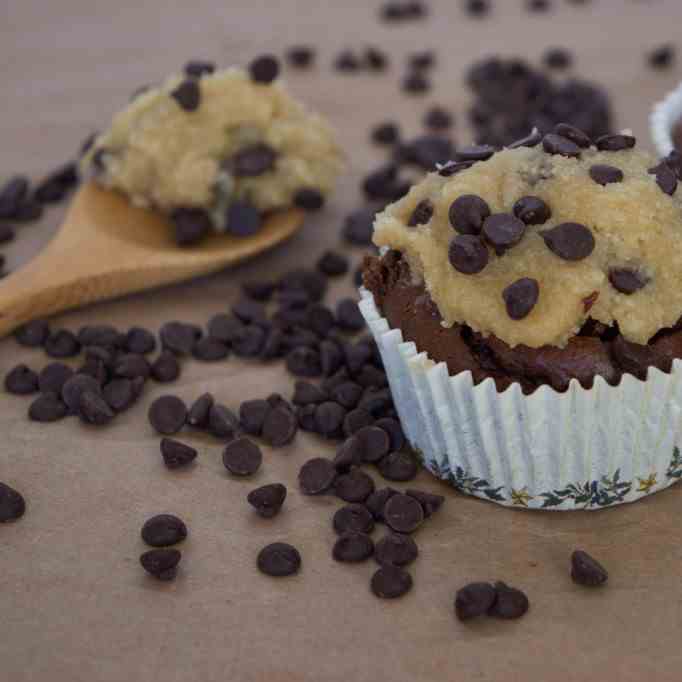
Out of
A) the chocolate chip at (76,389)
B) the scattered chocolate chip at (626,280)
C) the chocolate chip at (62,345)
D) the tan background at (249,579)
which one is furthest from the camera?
the chocolate chip at (62,345)

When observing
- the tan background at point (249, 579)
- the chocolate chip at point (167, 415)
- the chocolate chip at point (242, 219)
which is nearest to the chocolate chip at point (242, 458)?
the tan background at point (249, 579)

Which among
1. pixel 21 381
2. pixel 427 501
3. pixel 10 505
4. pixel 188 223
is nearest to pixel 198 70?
pixel 188 223

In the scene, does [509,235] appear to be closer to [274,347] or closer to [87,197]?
[274,347]

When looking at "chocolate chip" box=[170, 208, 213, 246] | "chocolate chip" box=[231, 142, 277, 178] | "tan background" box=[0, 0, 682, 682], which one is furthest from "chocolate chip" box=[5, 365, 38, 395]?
"chocolate chip" box=[231, 142, 277, 178]

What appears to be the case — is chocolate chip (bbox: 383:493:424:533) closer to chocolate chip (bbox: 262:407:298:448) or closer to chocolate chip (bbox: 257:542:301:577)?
chocolate chip (bbox: 257:542:301:577)

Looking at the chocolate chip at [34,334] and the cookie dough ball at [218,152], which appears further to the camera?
the cookie dough ball at [218,152]

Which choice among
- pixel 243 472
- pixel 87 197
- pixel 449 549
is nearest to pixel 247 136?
pixel 87 197

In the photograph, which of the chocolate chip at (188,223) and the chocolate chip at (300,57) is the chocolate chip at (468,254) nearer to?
the chocolate chip at (188,223)
